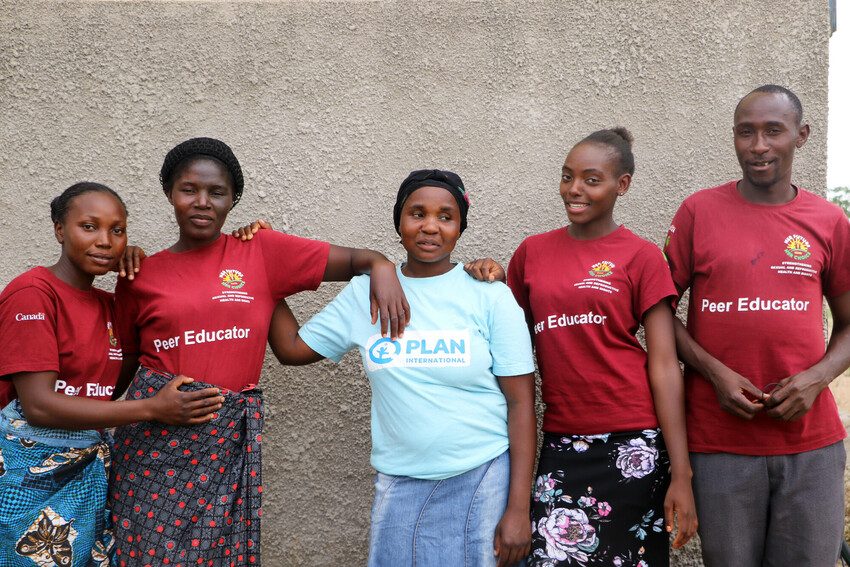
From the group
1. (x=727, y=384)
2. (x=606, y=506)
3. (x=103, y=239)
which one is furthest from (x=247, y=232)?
(x=727, y=384)

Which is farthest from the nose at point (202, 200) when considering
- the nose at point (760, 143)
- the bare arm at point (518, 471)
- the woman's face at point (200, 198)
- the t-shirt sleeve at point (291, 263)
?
the nose at point (760, 143)

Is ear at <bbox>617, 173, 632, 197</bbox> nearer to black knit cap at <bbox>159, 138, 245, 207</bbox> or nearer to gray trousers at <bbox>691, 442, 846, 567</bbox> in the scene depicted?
gray trousers at <bbox>691, 442, 846, 567</bbox>

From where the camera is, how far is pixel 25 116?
2.98 meters

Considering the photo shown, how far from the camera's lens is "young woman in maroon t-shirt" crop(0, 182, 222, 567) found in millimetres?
2008

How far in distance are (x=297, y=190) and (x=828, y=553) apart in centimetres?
231

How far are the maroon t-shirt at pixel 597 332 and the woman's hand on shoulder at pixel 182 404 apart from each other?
1.03 meters

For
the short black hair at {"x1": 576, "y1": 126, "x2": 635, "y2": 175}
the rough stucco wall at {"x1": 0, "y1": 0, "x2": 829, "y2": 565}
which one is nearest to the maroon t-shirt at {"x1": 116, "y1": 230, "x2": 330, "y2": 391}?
the rough stucco wall at {"x1": 0, "y1": 0, "x2": 829, "y2": 565}

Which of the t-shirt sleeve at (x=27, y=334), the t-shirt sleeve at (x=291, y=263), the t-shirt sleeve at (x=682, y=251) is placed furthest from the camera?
the t-shirt sleeve at (x=682, y=251)

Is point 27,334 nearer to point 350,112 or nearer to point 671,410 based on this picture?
point 350,112

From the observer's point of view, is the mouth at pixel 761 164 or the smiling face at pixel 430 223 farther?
the mouth at pixel 761 164

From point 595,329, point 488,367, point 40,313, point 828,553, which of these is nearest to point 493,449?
point 488,367

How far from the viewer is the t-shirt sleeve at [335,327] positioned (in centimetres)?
225

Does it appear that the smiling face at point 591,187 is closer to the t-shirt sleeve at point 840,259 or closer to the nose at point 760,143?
the nose at point 760,143

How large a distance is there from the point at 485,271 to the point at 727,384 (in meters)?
0.82
